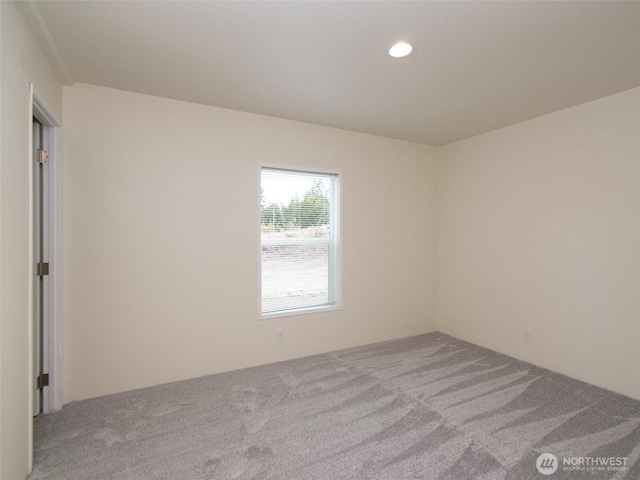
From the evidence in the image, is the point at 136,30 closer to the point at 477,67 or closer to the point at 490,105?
the point at 477,67

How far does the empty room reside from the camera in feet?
5.91

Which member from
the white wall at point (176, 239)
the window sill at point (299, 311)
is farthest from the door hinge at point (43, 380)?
the window sill at point (299, 311)

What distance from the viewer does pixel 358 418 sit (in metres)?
2.33

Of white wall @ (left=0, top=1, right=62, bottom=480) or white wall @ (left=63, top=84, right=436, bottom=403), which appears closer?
white wall @ (left=0, top=1, right=62, bottom=480)

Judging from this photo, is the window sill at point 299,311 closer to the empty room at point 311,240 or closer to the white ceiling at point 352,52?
the empty room at point 311,240

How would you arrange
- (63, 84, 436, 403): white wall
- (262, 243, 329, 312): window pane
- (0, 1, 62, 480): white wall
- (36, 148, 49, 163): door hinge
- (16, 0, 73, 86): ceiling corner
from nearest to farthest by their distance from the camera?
1. (0, 1, 62, 480): white wall
2. (16, 0, 73, 86): ceiling corner
3. (36, 148, 49, 163): door hinge
4. (63, 84, 436, 403): white wall
5. (262, 243, 329, 312): window pane

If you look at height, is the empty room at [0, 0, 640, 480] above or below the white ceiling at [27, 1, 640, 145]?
below

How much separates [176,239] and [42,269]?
3.06 ft

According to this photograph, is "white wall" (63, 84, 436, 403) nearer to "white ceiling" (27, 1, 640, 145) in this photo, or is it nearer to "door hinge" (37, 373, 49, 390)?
"door hinge" (37, 373, 49, 390)

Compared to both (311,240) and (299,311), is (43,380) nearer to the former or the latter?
(299,311)

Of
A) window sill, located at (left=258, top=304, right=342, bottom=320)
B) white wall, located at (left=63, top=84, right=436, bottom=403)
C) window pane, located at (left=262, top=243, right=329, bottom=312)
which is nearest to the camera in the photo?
white wall, located at (left=63, top=84, right=436, bottom=403)

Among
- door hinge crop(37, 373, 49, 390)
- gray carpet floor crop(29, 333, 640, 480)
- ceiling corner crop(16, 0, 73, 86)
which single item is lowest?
gray carpet floor crop(29, 333, 640, 480)

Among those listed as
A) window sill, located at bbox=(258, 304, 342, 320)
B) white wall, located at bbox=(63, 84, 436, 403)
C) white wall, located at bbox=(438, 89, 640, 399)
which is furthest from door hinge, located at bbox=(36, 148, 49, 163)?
white wall, located at bbox=(438, 89, 640, 399)

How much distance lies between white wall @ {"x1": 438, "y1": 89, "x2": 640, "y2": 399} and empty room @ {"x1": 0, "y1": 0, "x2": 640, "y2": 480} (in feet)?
0.06
